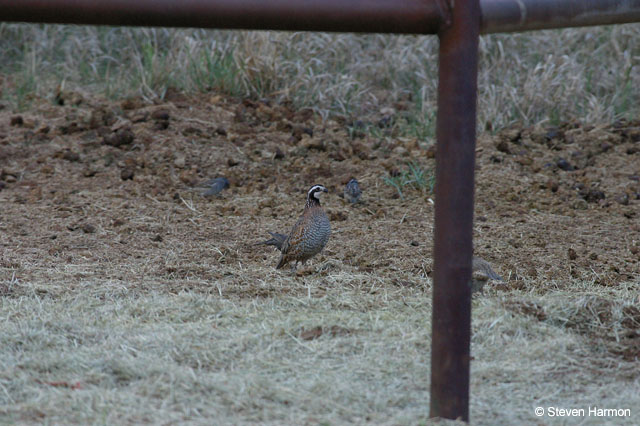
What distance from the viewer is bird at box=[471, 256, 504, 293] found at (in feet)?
13.3

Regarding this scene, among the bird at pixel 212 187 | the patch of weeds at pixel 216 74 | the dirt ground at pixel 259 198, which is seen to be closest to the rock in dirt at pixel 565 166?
the dirt ground at pixel 259 198

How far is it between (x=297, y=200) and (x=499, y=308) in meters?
2.74

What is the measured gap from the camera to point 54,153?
680cm

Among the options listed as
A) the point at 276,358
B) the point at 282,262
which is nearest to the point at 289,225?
the point at 282,262

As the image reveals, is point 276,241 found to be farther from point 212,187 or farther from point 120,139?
point 120,139

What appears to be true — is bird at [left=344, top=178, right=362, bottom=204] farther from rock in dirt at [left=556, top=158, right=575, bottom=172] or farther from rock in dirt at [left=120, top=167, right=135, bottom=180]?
rock in dirt at [left=556, top=158, right=575, bottom=172]

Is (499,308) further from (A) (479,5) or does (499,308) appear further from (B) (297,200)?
(B) (297,200)

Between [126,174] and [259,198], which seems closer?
[259,198]

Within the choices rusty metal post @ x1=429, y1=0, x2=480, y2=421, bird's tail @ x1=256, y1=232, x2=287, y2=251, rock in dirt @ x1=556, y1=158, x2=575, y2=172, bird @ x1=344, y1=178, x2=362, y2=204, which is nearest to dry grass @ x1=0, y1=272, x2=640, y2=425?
rusty metal post @ x1=429, y1=0, x2=480, y2=421

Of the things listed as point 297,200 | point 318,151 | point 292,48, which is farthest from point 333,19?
point 292,48

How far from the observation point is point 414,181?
6309mm

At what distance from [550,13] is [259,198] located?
375cm

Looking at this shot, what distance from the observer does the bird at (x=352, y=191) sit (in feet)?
19.6

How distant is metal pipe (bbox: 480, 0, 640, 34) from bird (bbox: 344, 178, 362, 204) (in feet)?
10.3
